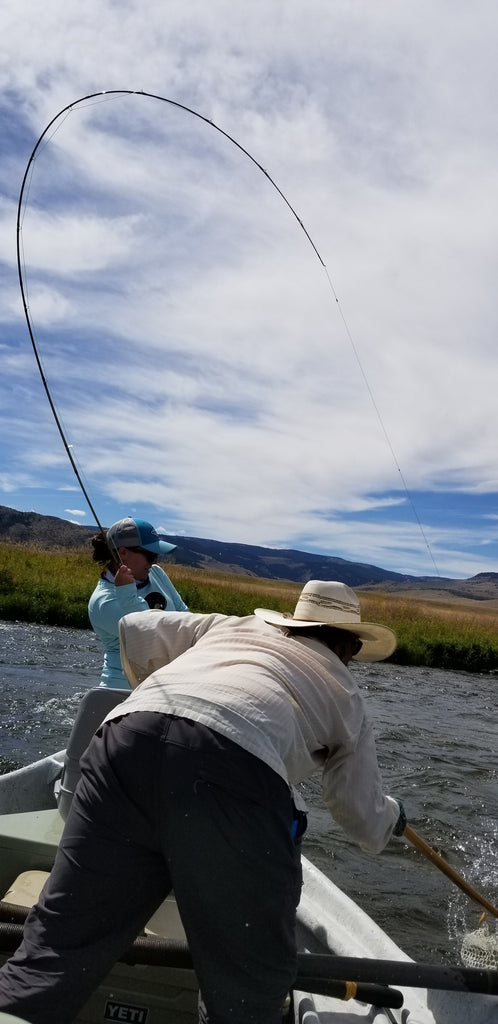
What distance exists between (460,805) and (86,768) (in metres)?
9.82

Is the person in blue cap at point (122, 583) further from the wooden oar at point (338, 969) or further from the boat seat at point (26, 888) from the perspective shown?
the wooden oar at point (338, 969)

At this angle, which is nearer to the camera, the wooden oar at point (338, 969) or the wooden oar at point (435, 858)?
the wooden oar at point (338, 969)

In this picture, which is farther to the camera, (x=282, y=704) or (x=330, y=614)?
(x=330, y=614)

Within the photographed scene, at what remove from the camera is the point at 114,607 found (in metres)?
5.00

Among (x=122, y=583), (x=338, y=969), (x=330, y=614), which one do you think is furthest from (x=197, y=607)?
(x=330, y=614)

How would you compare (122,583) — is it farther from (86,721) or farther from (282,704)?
(282,704)

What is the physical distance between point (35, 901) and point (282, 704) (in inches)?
78.6

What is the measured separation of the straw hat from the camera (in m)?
3.14

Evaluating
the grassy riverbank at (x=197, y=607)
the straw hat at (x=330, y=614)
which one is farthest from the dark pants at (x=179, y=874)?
the grassy riverbank at (x=197, y=607)

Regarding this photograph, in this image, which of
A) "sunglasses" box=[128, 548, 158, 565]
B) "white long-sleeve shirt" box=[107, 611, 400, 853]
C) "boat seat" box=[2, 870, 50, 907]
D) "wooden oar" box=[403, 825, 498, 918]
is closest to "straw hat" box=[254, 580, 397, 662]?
"white long-sleeve shirt" box=[107, 611, 400, 853]

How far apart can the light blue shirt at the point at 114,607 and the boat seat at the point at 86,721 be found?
0.63 meters

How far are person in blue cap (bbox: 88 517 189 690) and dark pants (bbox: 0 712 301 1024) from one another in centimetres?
237

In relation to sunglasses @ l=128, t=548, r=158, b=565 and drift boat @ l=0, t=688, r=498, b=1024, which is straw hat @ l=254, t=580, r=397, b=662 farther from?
sunglasses @ l=128, t=548, r=158, b=565

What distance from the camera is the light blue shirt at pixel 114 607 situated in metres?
4.92
